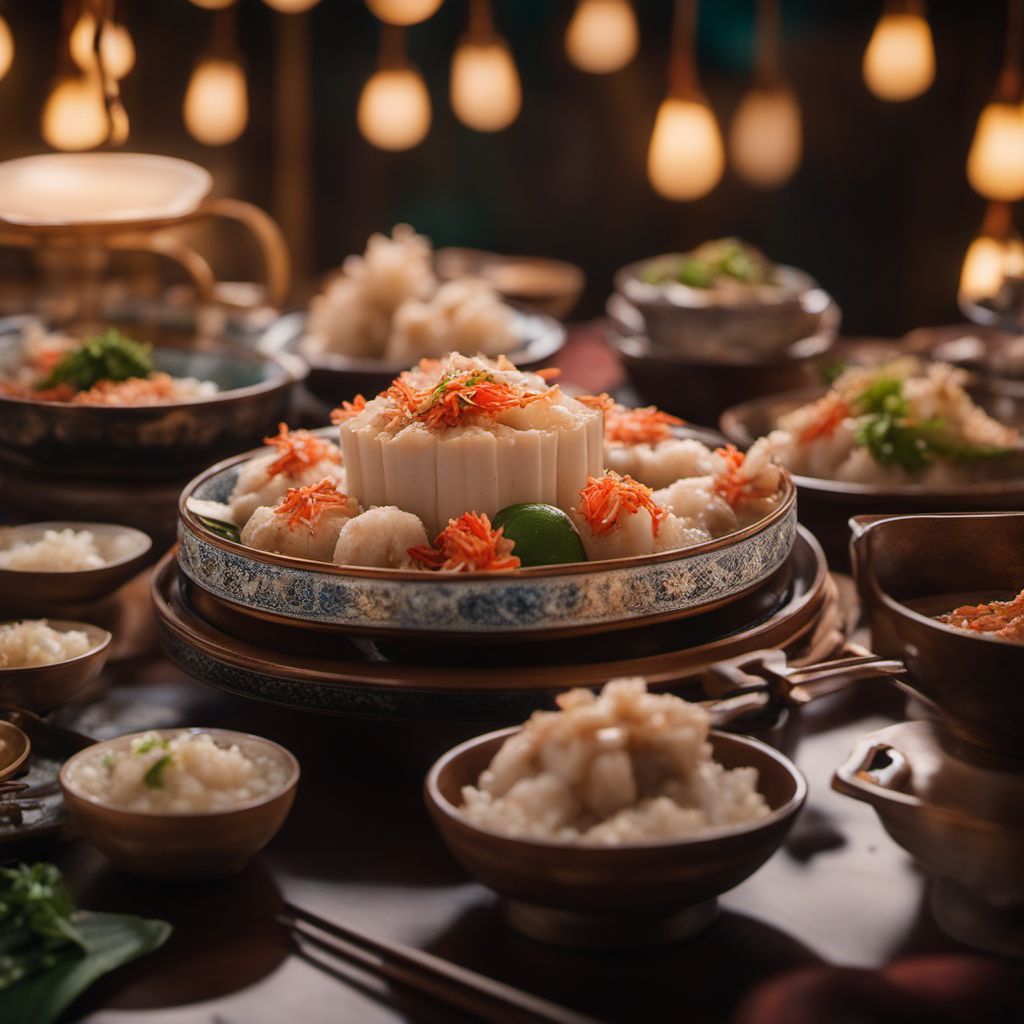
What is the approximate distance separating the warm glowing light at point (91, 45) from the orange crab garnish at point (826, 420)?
180cm

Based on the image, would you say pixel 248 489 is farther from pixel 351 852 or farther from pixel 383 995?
pixel 383 995

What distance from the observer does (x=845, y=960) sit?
1631mm

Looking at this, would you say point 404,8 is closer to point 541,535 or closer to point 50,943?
point 541,535

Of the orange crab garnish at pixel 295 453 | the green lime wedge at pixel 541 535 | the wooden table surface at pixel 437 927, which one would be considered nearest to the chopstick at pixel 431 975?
the wooden table surface at pixel 437 927

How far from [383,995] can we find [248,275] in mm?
6982

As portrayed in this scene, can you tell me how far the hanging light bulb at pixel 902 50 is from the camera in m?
4.41

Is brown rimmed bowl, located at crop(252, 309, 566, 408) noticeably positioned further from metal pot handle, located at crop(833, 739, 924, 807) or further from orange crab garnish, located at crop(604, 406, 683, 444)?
metal pot handle, located at crop(833, 739, 924, 807)

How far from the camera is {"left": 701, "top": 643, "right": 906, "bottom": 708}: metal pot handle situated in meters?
1.78

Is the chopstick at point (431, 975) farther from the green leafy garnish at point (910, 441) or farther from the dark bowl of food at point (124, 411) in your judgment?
the green leafy garnish at point (910, 441)

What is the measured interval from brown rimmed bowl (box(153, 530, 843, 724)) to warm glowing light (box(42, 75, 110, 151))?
64.9 inches

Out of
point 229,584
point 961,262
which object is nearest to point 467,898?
point 229,584

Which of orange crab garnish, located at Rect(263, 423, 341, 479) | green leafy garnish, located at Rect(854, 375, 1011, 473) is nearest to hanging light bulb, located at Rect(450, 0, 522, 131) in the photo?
green leafy garnish, located at Rect(854, 375, 1011, 473)

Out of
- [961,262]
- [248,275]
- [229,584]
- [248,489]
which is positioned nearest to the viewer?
[229,584]

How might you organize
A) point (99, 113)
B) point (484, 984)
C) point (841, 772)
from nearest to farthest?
point (484, 984) < point (841, 772) < point (99, 113)
